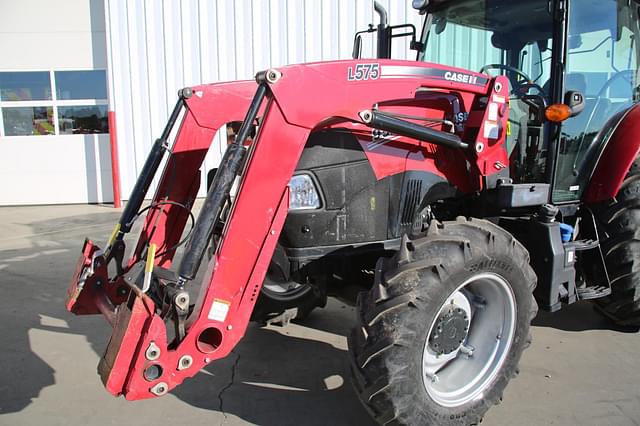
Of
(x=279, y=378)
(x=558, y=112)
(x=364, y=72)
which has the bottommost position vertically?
(x=279, y=378)

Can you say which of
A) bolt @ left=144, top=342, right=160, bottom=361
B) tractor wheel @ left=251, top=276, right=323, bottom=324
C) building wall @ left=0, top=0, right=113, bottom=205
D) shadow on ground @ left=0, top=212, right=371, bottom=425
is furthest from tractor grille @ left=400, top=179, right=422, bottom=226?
building wall @ left=0, top=0, right=113, bottom=205

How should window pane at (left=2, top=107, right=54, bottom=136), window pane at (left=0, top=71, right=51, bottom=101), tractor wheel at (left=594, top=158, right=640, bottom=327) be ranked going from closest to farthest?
tractor wheel at (left=594, top=158, right=640, bottom=327) < window pane at (left=0, top=71, right=51, bottom=101) < window pane at (left=2, top=107, right=54, bottom=136)

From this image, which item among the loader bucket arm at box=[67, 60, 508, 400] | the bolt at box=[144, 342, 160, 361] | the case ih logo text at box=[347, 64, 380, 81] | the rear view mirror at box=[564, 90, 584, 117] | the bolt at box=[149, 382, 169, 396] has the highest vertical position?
the case ih logo text at box=[347, 64, 380, 81]

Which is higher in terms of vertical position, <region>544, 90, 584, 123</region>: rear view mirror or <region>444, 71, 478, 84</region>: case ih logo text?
<region>444, 71, 478, 84</region>: case ih logo text

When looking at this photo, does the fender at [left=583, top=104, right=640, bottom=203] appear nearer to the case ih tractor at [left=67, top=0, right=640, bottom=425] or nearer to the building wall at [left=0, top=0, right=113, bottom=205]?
the case ih tractor at [left=67, top=0, right=640, bottom=425]

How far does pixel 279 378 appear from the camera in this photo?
3.30 metres

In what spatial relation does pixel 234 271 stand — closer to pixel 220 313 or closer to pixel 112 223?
pixel 220 313

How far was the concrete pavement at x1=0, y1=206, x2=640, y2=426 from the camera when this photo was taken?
2852 mm

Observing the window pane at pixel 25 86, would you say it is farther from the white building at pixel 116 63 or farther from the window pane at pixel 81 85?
the window pane at pixel 81 85

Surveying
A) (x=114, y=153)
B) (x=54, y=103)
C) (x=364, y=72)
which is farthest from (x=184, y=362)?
(x=54, y=103)

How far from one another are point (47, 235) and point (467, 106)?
6973 mm

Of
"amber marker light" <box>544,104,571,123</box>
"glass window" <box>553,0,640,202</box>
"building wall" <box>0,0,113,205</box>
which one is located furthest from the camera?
"building wall" <box>0,0,113,205</box>

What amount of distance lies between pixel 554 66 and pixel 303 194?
187cm

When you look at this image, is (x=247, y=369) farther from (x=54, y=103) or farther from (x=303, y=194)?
(x=54, y=103)
